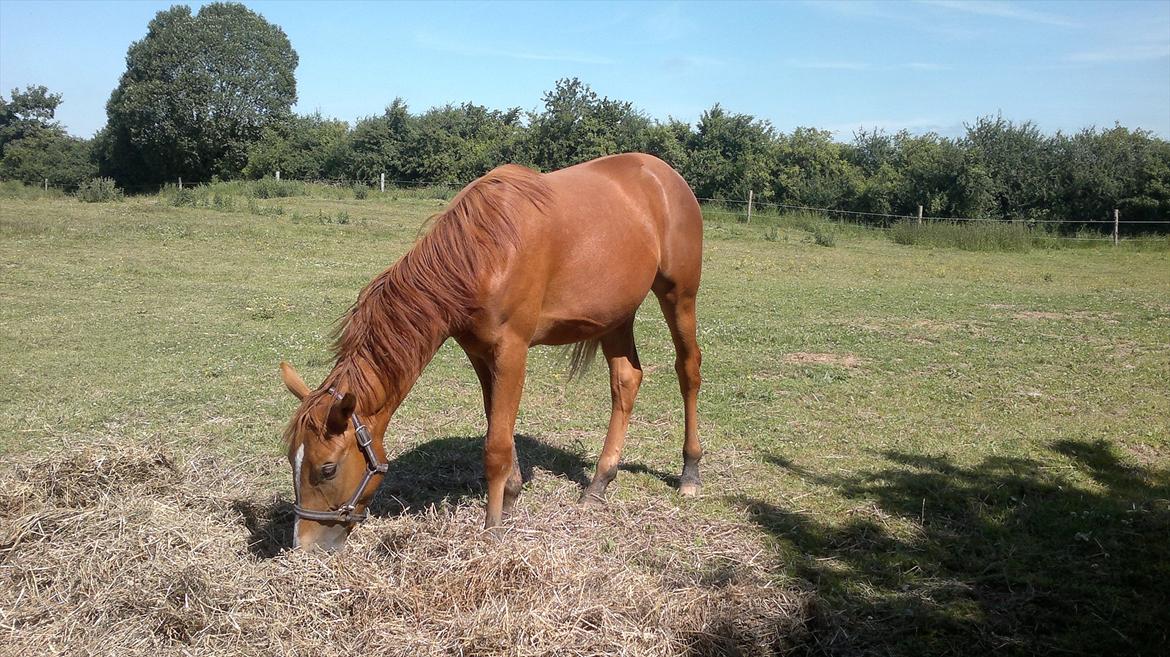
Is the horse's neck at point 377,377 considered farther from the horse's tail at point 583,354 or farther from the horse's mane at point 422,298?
the horse's tail at point 583,354

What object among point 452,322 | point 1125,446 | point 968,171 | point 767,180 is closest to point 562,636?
point 452,322

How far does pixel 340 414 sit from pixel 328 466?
0.26m

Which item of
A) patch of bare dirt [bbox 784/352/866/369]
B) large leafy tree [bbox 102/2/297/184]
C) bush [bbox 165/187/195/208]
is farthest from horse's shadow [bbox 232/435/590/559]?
large leafy tree [bbox 102/2/297/184]

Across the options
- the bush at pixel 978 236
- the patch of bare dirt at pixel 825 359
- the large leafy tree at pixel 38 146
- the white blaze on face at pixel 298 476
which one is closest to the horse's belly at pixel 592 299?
the white blaze on face at pixel 298 476

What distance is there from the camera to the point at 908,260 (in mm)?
19359

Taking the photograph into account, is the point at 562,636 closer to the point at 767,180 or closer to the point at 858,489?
the point at 858,489

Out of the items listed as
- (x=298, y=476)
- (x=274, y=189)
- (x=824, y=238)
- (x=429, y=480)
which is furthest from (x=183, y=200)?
(x=298, y=476)

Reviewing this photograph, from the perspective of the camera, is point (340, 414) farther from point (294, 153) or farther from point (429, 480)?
A: point (294, 153)

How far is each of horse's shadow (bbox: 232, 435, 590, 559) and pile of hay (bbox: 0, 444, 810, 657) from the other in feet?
0.21

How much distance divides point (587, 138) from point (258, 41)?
19.8 metres

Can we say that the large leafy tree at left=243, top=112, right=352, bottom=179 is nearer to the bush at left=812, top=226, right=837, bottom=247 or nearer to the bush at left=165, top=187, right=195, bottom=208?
the bush at left=165, top=187, right=195, bottom=208

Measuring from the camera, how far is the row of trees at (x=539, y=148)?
26406 millimetres

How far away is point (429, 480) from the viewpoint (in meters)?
5.14

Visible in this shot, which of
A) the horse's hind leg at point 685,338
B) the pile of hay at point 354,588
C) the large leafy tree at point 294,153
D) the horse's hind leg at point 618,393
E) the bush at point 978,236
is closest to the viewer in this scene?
the pile of hay at point 354,588
